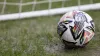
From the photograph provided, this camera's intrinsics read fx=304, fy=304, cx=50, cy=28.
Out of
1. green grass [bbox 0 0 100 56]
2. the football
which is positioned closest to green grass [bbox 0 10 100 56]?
green grass [bbox 0 0 100 56]

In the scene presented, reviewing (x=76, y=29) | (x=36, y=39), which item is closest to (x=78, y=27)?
(x=76, y=29)

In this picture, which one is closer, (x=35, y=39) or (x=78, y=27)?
(x=78, y=27)

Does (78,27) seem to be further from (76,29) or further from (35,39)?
(35,39)

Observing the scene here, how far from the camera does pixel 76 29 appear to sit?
5395mm

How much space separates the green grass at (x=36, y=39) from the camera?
5.55 meters

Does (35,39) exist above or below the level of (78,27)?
below

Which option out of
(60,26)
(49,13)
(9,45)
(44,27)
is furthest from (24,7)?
(60,26)

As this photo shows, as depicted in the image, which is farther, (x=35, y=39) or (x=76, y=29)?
(x=35, y=39)

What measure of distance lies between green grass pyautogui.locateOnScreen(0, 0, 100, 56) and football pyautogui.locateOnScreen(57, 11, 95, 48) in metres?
0.22

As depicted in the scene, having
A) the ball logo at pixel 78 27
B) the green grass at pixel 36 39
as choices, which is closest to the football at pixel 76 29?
the ball logo at pixel 78 27

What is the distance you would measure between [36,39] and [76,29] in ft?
4.46

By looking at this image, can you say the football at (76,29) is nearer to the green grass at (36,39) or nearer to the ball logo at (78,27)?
the ball logo at (78,27)

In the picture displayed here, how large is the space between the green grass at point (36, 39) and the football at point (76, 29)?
225mm

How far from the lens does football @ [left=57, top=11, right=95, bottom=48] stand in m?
5.40
